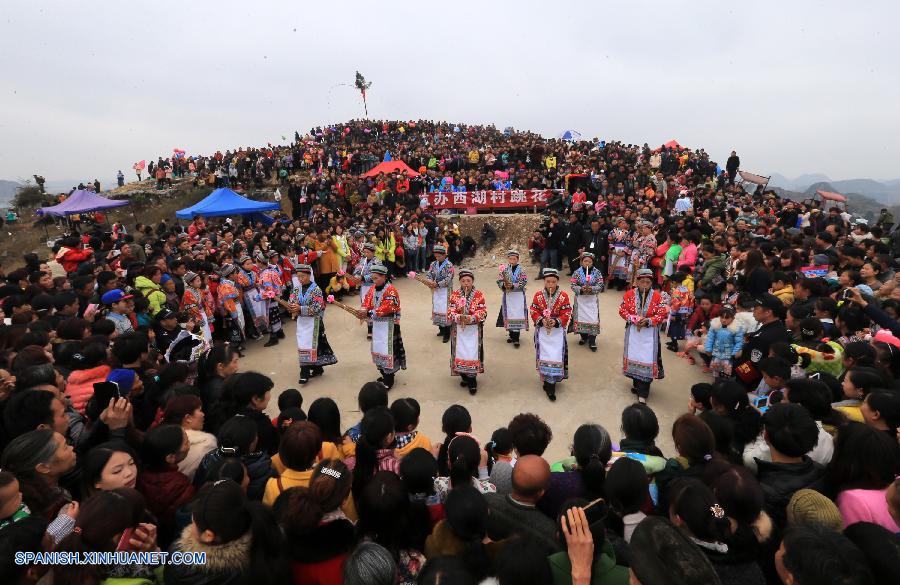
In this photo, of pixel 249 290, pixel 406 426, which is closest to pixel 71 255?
pixel 249 290

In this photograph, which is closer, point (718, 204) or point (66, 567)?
point (66, 567)

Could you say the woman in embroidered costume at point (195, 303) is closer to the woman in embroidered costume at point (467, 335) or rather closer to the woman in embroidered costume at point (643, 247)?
the woman in embroidered costume at point (467, 335)

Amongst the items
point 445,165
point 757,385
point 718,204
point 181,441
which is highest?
point 445,165

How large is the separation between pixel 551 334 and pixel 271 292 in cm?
499

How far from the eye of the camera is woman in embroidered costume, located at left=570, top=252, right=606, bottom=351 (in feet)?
24.5

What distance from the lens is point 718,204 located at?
1437 cm

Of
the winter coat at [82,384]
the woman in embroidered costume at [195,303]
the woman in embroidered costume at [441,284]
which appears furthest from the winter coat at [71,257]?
the woman in embroidered costume at [441,284]

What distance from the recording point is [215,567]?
1851 millimetres

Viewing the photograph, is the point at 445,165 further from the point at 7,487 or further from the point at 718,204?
the point at 7,487

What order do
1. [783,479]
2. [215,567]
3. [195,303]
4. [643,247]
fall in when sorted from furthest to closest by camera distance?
[643,247], [195,303], [783,479], [215,567]

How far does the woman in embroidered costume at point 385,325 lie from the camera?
633 cm

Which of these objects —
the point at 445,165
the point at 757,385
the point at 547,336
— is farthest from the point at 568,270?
the point at 445,165

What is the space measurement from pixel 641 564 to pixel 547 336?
4.50m

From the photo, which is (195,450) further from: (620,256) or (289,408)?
(620,256)
